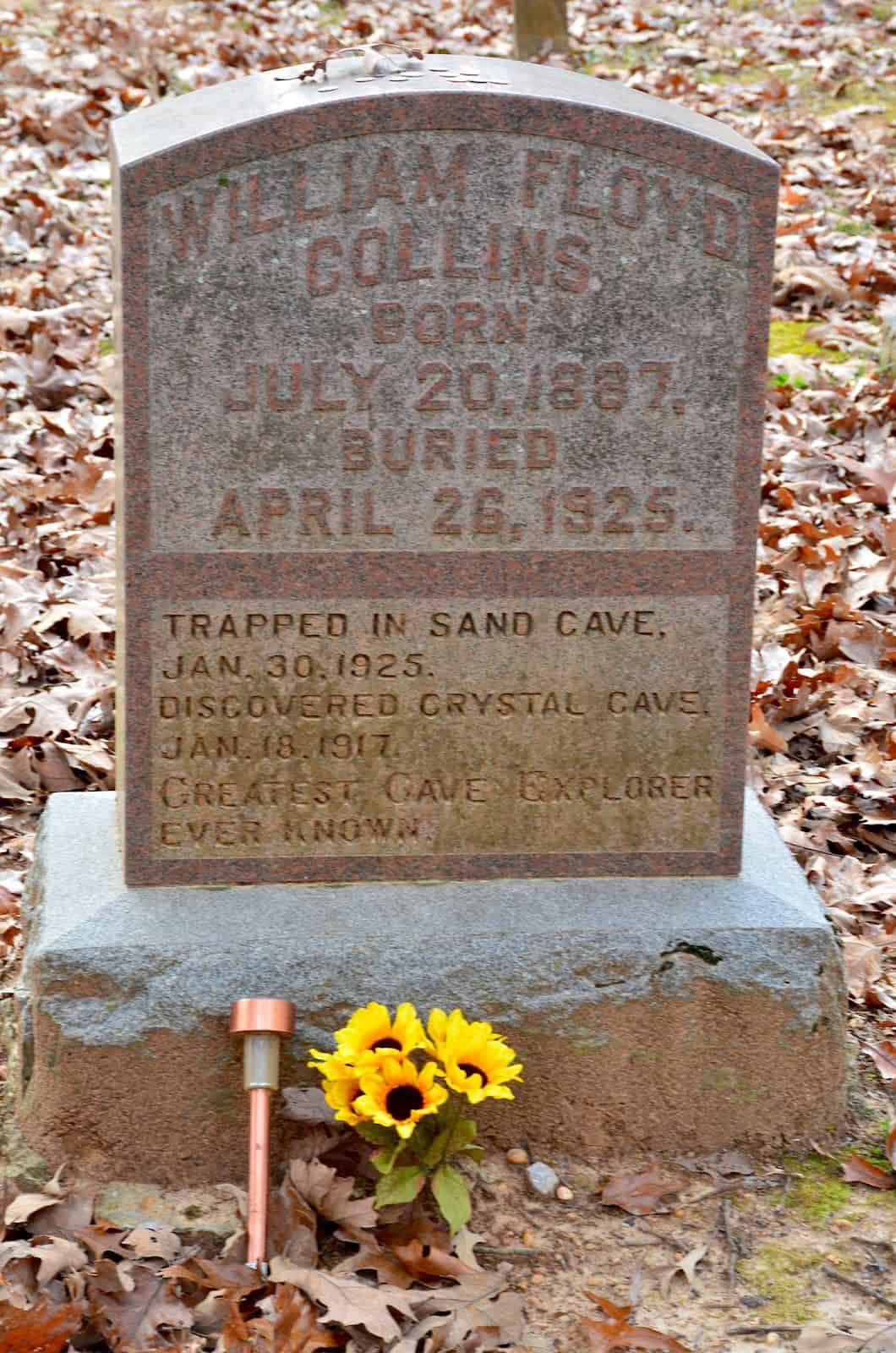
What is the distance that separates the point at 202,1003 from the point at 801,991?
1.07 metres

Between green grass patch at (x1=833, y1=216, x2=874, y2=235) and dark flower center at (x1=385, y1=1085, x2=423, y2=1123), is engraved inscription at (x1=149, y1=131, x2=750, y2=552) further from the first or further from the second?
green grass patch at (x1=833, y1=216, x2=874, y2=235)

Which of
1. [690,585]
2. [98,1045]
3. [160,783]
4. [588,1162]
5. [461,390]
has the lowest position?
[588,1162]

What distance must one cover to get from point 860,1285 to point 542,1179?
57 centimetres

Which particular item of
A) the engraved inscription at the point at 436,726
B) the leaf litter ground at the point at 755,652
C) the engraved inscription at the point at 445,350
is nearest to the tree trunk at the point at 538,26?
the leaf litter ground at the point at 755,652

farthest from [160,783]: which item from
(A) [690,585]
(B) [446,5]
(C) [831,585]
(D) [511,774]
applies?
(B) [446,5]

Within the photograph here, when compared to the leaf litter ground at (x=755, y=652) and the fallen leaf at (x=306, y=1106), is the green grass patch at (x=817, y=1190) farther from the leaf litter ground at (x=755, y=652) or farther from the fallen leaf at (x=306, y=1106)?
the fallen leaf at (x=306, y=1106)

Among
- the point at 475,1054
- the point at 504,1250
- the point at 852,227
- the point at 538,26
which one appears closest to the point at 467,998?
the point at 475,1054

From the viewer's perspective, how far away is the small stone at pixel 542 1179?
9.75ft

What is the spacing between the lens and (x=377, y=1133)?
9.03 feet

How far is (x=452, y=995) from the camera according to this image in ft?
9.62

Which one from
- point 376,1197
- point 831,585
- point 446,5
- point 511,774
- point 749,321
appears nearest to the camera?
point 376,1197

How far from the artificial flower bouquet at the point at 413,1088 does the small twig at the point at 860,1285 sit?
630mm

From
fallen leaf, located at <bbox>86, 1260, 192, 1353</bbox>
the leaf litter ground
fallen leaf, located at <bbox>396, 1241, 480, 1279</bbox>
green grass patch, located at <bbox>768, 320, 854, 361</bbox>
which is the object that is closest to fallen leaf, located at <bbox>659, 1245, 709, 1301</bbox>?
the leaf litter ground

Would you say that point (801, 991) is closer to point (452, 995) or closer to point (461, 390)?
point (452, 995)
